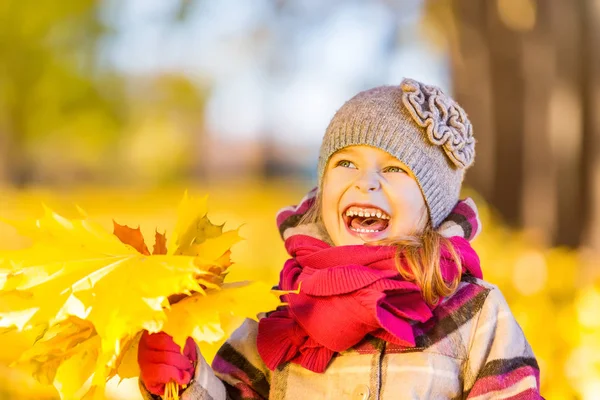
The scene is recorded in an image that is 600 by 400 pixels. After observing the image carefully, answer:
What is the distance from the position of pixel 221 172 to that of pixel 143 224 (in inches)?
851

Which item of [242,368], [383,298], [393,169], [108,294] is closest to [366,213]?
[393,169]

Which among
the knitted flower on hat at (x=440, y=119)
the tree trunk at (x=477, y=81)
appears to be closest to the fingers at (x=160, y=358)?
the knitted flower on hat at (x=440, y=119)

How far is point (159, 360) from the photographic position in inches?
98.4

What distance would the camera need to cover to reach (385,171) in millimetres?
2910

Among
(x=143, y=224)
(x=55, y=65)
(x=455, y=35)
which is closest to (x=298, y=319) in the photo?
(x=455, y=35)

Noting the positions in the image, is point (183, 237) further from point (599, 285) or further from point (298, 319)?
point (599, 285)

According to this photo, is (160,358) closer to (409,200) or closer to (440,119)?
(409,200)

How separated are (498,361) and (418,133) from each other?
2.29ft

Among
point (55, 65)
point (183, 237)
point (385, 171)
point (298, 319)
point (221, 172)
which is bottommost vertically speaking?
point (221, 172)

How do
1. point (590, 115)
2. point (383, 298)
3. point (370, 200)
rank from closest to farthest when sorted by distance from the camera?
point (383, 298), point (370, 200), point (590, 115)

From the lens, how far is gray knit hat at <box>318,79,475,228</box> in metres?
2.88

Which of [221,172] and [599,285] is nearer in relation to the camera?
[599,285]

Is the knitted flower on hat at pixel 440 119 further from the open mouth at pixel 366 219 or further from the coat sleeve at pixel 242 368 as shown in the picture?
the coat sleeve at pixel 242 368

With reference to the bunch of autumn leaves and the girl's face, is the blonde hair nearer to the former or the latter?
the girl's face
